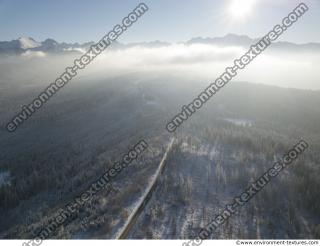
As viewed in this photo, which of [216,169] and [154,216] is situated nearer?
[154,216]

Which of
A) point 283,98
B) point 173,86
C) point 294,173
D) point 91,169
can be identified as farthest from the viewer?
point 173,86

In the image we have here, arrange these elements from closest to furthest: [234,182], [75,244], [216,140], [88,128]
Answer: [75,244] < [234,182] < [216,140] < [88,128]

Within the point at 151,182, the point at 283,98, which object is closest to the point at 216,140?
the point at 151,182

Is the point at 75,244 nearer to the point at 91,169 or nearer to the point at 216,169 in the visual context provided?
the point at 216,169

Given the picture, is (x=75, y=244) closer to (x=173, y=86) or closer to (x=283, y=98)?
(x=283, y=98)

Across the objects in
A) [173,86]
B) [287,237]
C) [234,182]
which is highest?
[173,86]

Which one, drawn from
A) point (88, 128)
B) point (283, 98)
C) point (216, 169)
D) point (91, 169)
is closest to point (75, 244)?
point (216, 169)

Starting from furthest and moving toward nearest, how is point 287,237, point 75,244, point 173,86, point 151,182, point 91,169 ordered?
point 173,86, point 91,169, point 151,182, point 287,237, point 75,244

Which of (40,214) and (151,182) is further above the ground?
(151,182)

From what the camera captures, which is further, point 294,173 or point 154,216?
point 294,173
